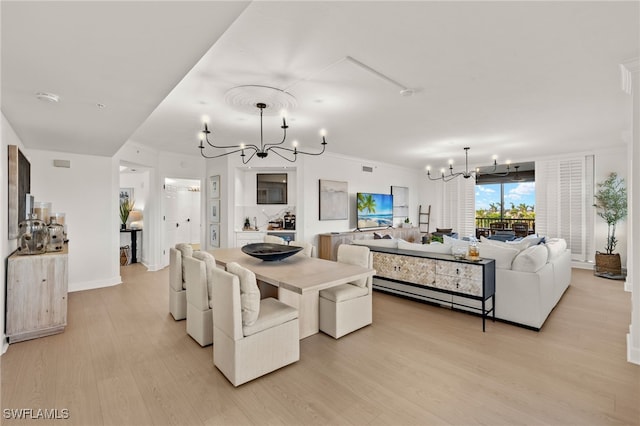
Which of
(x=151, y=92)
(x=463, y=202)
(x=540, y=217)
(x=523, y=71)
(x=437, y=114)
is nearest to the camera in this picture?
(x=151, y=92)

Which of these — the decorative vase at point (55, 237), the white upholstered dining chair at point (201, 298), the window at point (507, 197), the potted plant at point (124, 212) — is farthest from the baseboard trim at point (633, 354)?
the potted plant at point (124, 212)

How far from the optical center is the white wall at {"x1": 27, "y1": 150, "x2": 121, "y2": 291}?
15.0 ft

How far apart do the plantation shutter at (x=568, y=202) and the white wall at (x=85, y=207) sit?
9.28 metres

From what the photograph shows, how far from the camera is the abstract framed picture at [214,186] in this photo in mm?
6618

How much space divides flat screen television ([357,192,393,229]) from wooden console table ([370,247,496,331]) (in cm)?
302

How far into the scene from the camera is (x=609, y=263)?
580cm

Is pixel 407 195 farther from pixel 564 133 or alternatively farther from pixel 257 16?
pixel 257 16

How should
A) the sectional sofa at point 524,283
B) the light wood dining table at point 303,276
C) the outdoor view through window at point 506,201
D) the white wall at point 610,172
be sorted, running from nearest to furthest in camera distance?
1. the light wood dining table at point 303,276
2. the sectional sofa at point 524,283
3. the white wall at point 610,172
4. the outdoor view through window at point 506,201

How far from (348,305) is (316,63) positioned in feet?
7.74

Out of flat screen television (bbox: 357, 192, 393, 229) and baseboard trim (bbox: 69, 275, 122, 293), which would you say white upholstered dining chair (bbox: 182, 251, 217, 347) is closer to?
baseboard trim (bbox: 69, 275, 122, 293)

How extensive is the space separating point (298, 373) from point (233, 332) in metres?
0.66

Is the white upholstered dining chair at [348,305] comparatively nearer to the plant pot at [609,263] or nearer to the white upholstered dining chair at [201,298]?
the white upholstered dining chair at [201,298]

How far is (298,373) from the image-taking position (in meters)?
2.40

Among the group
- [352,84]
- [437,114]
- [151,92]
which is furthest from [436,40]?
[151,92]
